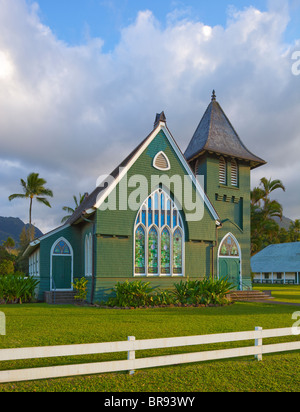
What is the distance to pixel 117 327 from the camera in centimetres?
1105

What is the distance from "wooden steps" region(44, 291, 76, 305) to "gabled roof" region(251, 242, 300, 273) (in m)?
43.9

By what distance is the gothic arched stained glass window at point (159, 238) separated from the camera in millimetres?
19125

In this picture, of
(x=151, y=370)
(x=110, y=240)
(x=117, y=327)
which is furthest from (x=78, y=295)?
(x=151, y=370)

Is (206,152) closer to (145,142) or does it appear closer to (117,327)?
(145,142)

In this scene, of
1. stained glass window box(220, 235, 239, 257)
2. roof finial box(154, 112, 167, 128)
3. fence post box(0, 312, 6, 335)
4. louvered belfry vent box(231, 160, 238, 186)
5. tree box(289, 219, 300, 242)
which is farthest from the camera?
tree box(289, 219, 300, 242)

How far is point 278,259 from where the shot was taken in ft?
193

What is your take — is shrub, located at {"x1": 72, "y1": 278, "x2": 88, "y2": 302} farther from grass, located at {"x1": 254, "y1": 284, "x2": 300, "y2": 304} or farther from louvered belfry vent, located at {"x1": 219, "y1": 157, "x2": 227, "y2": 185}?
louvered belfry vent, located at {"x1": 219, "y1": 157, "x2": 227, "y2": 185}

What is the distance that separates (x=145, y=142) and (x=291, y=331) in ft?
44.3

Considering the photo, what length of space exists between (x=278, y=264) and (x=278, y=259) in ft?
4.23

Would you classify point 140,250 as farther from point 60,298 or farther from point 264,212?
point 264,212

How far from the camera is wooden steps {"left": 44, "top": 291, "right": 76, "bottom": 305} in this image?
64.1 feet

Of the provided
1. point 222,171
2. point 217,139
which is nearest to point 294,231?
point 222,171

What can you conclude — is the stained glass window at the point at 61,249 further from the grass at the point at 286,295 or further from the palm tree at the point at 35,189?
the palm tree at the point at 35,189

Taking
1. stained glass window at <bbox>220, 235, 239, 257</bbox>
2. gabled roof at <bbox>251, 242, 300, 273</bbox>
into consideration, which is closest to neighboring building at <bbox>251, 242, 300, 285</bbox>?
gabled roof at <bbox>251, 242, 300, 273</bbox>
